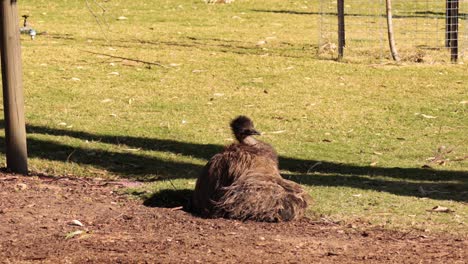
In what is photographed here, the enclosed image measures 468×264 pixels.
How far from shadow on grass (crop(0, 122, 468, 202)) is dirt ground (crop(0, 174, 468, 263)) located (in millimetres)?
985

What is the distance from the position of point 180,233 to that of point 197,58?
9.92 m

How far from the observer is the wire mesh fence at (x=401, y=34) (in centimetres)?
1741

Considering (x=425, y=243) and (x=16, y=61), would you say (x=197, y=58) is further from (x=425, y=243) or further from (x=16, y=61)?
(x=425, y=243)

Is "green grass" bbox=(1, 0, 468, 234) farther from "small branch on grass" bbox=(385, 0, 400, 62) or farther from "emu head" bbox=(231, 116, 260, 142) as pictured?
"emu head" bbox=(231, 116, 260, 142)

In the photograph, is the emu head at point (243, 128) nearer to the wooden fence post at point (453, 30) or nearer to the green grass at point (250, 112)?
the green grass at point (250, 112)

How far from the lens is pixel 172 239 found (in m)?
7.30

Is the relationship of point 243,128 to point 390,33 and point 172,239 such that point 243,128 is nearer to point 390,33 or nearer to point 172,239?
point 172,239

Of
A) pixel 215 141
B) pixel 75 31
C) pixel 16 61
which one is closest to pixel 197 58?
pixel 75 31

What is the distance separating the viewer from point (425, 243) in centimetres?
729

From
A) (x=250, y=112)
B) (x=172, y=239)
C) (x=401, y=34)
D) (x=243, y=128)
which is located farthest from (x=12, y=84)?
(x=401, y=34)

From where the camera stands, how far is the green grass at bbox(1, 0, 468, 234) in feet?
31.7

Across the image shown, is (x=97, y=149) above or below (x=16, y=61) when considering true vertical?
below

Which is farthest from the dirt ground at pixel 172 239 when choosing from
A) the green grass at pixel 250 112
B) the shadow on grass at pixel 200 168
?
the shadow on grass at pixel 200 168

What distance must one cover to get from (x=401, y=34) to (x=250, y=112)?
7.99 m
